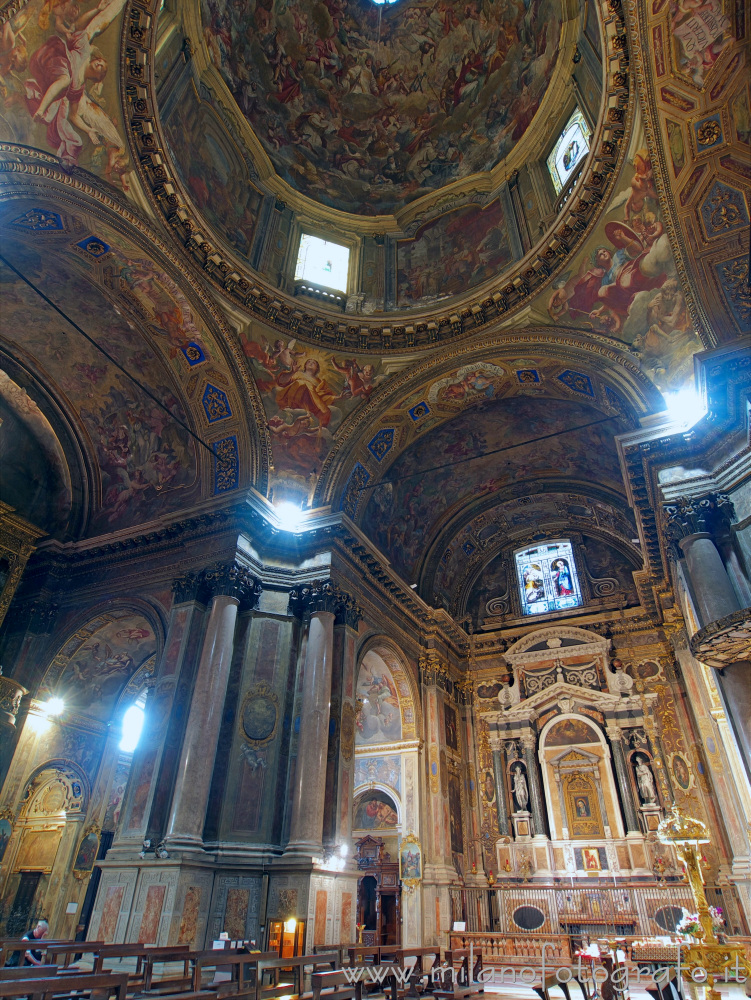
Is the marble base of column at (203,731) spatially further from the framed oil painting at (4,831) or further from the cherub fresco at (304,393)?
the framed oil painting at (4,831)

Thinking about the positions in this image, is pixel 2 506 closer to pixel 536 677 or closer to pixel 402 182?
pixel 402 182

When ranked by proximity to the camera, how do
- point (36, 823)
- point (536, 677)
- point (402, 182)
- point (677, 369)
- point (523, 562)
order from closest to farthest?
point (677, 369) → point (36, 823) → point (402, 182) → point (536, 677) → point (523, 562)

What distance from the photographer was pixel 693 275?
11.6 metres

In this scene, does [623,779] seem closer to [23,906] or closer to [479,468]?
[479,468]

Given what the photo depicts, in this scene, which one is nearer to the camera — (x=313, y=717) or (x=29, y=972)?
(x=29, y=972)

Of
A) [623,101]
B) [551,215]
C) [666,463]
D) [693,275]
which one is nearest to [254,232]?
[551,215]

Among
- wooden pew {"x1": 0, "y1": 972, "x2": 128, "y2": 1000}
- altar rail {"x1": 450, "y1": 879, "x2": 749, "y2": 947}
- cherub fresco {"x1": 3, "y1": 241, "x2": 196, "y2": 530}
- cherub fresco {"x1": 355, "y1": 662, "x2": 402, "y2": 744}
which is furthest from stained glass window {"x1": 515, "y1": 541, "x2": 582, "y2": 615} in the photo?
wooden pew {"x1": 0, "y1": 972, "x2": 128, "y2": 1000}

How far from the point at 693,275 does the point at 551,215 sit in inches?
177

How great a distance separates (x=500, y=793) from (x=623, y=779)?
362 centimetres

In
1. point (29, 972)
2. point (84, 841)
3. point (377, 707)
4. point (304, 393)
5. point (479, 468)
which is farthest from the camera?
point (479, 468)

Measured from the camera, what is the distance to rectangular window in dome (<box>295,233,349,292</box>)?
17.1 metres

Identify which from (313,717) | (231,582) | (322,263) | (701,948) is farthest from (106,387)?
(701,948)

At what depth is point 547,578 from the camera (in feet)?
69.4

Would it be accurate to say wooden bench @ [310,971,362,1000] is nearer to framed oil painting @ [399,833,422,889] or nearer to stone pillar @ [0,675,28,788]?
framed oil painting @ [399,833,422,889]
